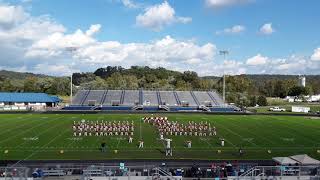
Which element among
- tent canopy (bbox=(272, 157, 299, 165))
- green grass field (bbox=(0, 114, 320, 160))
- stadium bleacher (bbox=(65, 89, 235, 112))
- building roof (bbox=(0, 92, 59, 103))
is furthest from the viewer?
building roof (bbox=(0, 92, 59, 103))

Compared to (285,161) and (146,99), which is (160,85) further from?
(285,161)

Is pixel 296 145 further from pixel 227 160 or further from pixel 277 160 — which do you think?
pixel 277 160

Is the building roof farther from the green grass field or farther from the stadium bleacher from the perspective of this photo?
the green grass field

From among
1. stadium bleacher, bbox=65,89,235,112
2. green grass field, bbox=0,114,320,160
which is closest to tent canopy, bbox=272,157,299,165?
green grass field, bbox=0,114,320,160

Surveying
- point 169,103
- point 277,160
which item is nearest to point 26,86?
point 169,103

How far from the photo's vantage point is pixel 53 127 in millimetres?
49188

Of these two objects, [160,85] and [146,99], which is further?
[160,85]

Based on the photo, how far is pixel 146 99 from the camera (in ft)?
320

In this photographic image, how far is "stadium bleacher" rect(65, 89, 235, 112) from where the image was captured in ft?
303

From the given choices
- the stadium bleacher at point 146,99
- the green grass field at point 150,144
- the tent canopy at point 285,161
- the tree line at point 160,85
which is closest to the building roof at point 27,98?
the stadium bleacher at point 146,99

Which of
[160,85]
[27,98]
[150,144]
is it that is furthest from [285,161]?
[160,85]

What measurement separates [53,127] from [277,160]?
2988 cm

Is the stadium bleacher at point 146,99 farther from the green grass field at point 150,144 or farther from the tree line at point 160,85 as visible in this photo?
the green grass field at point 150,144

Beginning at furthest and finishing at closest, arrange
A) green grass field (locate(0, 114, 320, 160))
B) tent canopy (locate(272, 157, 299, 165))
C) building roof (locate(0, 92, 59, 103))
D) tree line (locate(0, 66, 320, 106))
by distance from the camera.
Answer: tree line (locate(0, 66, 320, 106))
building roof (locate(0, 92, 59, 103))
green grass field (locate(0, 114, 320, 160))
tent canopy (locate(272, 157, 299, 165))
